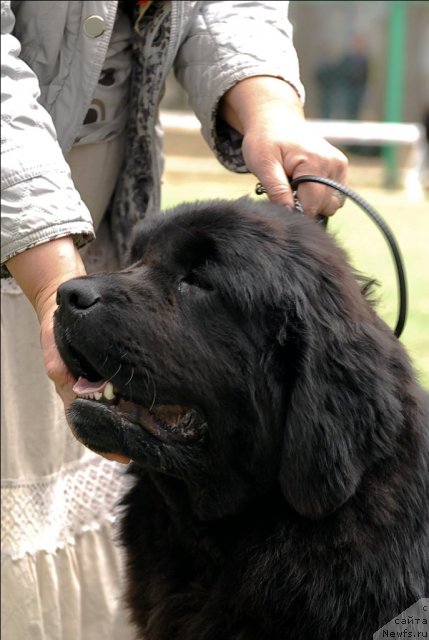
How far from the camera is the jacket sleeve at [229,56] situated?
108 inches

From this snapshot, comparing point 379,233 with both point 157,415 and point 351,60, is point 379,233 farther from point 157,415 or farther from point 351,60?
point 351,60

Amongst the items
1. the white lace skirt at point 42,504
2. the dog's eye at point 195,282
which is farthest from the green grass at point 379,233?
the white lace skirt at point 42,504

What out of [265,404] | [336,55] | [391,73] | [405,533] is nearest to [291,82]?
[265,404]

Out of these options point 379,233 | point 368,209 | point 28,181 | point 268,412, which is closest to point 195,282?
point 268,412

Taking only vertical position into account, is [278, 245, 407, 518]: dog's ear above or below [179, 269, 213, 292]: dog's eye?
below

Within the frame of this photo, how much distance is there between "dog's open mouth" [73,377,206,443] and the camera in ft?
7.27

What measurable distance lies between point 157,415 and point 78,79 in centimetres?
94

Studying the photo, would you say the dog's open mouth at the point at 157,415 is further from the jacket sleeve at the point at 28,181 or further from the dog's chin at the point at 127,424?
the jacket sleeve at the point at 28,181

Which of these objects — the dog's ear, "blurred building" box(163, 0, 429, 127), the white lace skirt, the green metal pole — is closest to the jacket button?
the white lace skirt

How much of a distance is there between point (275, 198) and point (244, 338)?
18.1 inches

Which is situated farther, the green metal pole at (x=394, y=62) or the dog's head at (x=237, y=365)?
the green metal pole at (x=394, y=62)

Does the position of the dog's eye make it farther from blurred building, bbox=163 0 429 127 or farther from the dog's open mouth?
blurred building, bbox=163 0 429 127

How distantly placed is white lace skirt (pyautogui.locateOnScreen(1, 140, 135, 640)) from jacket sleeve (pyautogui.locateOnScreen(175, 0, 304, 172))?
0.52m

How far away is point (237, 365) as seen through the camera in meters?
2.20
